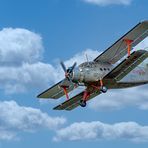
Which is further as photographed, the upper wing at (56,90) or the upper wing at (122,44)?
the upper wing at (56,90)

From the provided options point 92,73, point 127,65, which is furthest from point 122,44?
point 92,73

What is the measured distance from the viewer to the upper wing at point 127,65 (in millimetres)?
53219

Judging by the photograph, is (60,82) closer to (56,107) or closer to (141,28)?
(56,107)

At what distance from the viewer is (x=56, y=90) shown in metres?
61.0

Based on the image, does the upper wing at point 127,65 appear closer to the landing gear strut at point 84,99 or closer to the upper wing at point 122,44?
the upper wing at point 122,44

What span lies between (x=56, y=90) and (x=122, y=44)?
8.47 meters

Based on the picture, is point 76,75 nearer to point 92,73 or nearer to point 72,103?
point 92,73

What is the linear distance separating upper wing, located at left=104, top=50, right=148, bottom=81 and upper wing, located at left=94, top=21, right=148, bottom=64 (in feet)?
8.35

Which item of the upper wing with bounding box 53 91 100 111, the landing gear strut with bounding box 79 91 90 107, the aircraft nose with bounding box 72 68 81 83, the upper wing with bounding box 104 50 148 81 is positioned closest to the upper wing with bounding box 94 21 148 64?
the upper wing with bounding box 104 50 148 81

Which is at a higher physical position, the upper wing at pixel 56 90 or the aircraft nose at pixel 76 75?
the upper wing at pixel 56 90

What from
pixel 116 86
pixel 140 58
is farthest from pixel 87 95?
pixel 140 58

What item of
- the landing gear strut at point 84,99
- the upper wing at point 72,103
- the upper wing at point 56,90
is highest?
the upper wing at point 56,90

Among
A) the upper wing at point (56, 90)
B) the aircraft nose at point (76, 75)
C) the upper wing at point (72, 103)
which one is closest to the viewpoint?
the aircraft nose at point (76, 75)

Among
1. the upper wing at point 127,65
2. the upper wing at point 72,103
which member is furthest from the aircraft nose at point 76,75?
the upper wing at point 72,103
